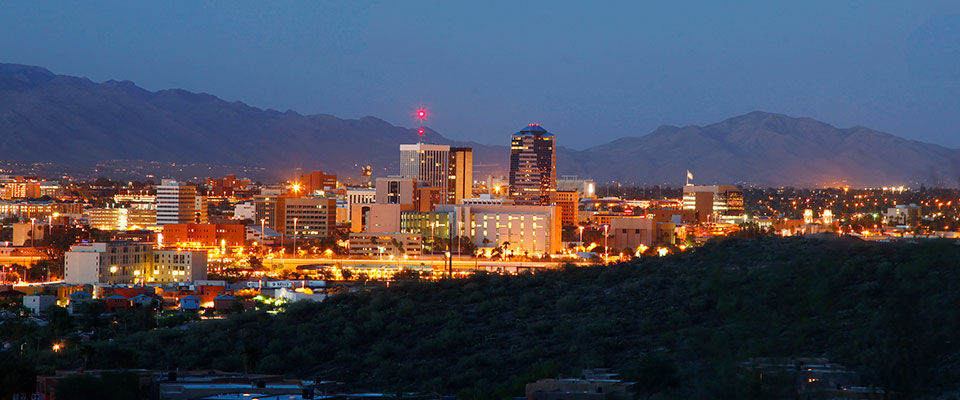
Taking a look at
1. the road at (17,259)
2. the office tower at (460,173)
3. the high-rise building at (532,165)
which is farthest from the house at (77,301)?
the office tower at (460,173)

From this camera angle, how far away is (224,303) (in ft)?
132

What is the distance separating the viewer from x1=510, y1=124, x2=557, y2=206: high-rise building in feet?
429

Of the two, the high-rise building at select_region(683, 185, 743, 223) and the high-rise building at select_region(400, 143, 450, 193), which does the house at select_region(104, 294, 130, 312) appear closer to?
the high-rise building at select_region(683, 185, 743, 223)

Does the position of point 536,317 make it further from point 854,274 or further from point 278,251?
point 278,251

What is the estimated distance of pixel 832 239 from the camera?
8.54 meters

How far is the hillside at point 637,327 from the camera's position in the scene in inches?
316

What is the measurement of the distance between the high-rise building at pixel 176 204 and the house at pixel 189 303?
63.4 metres

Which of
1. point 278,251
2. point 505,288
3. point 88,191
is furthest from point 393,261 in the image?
point 88,191

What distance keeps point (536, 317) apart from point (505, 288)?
3080mm

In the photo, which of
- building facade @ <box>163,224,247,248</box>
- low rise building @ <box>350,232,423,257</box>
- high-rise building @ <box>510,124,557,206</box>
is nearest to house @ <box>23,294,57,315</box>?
low rise building @ <box>350,232,423,257</box>

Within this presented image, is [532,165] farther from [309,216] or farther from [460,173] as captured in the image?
[309,216]

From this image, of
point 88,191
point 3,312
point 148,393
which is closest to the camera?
point 148,393

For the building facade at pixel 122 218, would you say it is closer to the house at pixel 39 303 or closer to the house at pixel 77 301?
the house at pixel 77 301

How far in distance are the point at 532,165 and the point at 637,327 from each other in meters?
112
